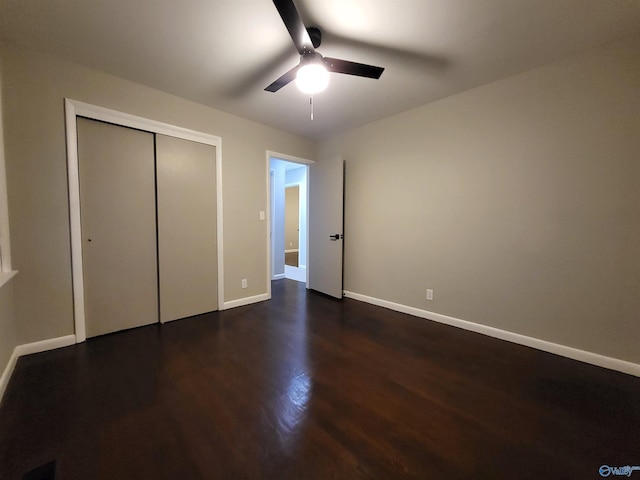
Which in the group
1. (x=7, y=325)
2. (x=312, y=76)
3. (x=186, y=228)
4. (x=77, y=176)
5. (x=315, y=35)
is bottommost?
(x=7, y=325)

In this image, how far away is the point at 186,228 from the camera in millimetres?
2842

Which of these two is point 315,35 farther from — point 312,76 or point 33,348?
point 33,348

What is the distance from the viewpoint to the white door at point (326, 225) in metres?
3.65

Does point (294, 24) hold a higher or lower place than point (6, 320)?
higher

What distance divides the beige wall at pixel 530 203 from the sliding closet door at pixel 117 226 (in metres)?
2.81

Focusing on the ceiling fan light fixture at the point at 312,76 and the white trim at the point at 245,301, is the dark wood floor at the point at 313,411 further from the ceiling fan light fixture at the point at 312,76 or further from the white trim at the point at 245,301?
the ceiling fan light fixture at the point at 312,76

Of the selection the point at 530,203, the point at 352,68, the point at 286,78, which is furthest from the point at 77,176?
the point at 530,203

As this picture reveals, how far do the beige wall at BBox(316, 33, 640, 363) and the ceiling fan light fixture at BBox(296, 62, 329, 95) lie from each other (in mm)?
1626

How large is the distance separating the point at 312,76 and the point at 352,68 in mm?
298

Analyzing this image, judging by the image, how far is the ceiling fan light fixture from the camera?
5.60 feet

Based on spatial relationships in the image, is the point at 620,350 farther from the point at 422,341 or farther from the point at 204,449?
the point at 204,449

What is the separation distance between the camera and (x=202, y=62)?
2.09 metres

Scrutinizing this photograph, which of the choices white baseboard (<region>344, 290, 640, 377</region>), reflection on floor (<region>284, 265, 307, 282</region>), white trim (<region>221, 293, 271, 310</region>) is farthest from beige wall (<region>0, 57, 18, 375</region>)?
reflection on floor (<region>284, 265, 307, 282</region>)

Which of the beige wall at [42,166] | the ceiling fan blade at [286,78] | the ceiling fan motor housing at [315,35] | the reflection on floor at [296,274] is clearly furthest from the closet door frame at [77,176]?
the reflection on floor at [296,274]
